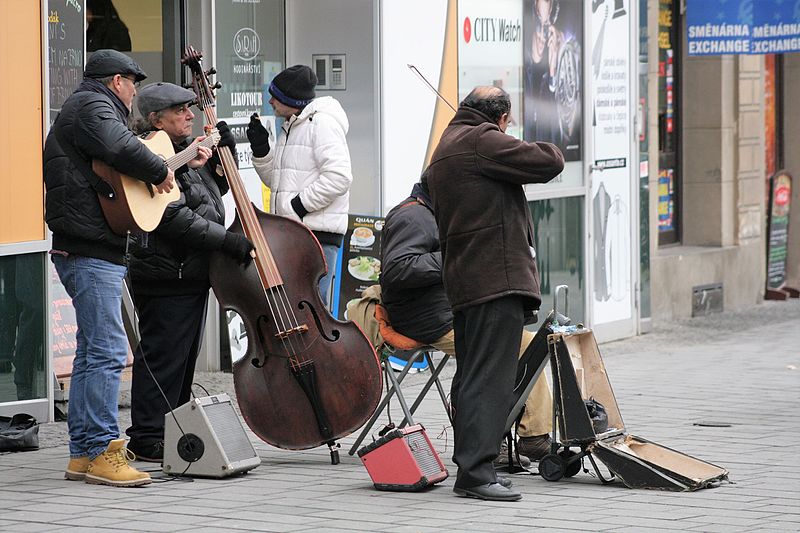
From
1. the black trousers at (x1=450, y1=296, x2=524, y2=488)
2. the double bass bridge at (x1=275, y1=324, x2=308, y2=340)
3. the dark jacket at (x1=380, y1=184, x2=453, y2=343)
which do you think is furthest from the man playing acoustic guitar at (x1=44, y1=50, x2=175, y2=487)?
the black trousers at (x1=450, y1=296, x2=524, y2=488)

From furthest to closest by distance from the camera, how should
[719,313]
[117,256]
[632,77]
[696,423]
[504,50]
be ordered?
[719,313] → [632,77] → [504,50] → [696,423] → [117,256]

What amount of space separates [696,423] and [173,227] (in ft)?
10.4

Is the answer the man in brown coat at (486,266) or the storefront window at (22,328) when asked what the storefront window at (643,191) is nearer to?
the storefront window at (22,328)

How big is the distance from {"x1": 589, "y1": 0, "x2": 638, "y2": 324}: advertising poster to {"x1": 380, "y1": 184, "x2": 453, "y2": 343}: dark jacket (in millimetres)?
5353

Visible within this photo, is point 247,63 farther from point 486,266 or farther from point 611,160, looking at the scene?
point 486,266

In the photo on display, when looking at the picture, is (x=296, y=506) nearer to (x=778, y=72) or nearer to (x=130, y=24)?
(x=130, y=24)

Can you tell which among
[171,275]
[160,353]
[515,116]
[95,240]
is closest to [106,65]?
[95,240]

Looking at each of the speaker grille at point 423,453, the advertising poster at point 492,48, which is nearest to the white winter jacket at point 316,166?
the speaker grille at point 423,453

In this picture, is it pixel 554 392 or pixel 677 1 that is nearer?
pixel 554 392

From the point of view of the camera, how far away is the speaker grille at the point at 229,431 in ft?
22.4

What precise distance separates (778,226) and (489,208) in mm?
10491

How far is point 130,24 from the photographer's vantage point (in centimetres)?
962

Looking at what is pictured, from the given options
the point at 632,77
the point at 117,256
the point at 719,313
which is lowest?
the point at 719,313

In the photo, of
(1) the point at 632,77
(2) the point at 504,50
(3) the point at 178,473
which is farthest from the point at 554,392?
(1) the point at 632,77
